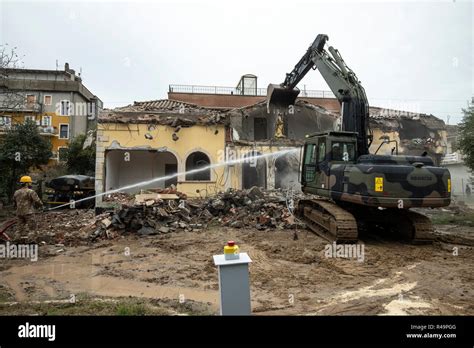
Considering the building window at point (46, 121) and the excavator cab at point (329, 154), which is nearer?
the excavator cab at point (329, 154)

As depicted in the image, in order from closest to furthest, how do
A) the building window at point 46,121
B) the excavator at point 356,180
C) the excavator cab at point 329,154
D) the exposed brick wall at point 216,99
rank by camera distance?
the excavator at point 356,180
the excavator cab at point 329,154
the exposed brick wall at point 216,99
the building window at point 46,121

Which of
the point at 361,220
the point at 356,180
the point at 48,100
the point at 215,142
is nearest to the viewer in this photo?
the point at 356,180

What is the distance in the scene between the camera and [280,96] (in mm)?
17078

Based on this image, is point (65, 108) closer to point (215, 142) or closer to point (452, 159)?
point (215, 142)

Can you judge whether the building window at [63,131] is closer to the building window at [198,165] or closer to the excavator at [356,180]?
the building window at [198,165]

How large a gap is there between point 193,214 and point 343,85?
7.23 metres

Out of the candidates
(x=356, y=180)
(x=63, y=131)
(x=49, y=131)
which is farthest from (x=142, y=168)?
(x=63, y=131)

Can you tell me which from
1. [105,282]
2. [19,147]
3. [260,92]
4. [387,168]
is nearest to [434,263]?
[387,168]

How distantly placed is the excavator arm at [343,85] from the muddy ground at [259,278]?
3327mm

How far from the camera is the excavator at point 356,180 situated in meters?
7.74

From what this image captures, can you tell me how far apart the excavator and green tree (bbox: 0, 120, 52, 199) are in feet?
55.8

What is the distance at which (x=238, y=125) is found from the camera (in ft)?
66.9

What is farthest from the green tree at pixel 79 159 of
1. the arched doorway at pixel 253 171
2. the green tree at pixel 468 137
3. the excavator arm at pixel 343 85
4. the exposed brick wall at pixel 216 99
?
the green tree at pixel 468 137
